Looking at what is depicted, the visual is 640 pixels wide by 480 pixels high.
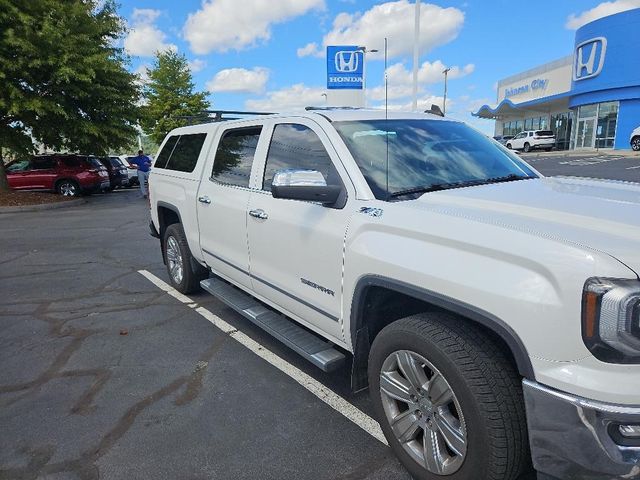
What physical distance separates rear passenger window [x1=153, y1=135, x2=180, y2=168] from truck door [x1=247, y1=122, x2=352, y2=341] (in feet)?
7.90

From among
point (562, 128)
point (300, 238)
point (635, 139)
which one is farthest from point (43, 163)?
point (562, 128)

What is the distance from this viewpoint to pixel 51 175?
18344 millimetres

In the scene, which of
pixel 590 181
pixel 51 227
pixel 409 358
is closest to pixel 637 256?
pixel 409 358

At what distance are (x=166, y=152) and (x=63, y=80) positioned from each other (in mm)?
11247

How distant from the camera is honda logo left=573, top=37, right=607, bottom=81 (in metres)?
32.3

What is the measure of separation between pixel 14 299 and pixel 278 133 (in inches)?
162

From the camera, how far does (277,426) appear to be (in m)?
3.00

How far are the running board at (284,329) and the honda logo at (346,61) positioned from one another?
19.2m

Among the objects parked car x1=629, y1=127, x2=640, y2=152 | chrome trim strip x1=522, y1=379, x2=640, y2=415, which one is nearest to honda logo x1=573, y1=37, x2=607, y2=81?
parked car x1=629, y1=127, x2=640, y2=152

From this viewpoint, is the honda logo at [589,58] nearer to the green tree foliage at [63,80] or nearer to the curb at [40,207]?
the green tree foliage at [63,80]

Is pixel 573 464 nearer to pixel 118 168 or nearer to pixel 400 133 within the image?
pixel 400 133

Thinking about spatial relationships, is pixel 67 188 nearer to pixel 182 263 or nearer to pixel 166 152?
pixel 166 152

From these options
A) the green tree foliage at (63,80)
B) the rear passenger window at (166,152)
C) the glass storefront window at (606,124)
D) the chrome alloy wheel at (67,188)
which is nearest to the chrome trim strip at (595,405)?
the rear passenger window at (166,152)

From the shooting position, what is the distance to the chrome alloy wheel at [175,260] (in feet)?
17.9
